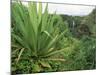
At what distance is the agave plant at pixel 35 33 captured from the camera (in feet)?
6.11

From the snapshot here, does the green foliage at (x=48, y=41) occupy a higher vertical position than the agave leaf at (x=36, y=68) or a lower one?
higher

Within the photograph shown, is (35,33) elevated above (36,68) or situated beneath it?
elevated above

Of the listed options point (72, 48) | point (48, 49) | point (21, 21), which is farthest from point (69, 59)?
point (21, 21)

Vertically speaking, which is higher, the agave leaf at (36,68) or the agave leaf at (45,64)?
the agave leaf at (45,64)

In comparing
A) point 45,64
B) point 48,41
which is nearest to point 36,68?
point 45,64

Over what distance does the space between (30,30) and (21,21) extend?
127mm

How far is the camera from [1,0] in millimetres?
1837

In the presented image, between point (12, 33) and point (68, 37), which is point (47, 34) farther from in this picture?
point (12, 33)

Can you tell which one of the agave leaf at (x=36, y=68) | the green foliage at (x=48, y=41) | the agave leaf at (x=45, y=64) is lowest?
the agave leaf at (x=36, y=68)

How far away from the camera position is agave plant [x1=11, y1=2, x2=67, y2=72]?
186 centimetres

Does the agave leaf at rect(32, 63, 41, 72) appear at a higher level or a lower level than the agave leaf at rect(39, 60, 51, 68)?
lower

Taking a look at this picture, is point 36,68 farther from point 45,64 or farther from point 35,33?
point 35,33

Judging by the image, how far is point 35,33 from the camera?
6.30 ft


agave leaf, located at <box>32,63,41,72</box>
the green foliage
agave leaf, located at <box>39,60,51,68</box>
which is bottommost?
agave leaf, located at <box>32,63,41,72</box>
